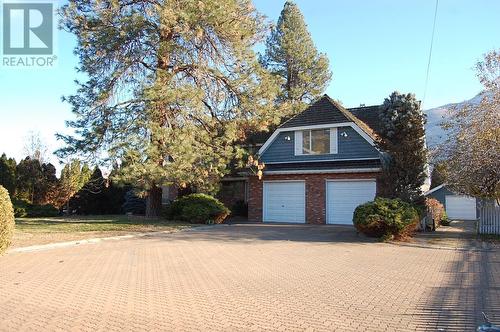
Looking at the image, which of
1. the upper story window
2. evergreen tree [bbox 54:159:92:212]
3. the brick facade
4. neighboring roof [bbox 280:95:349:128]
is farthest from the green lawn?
evergreen tree [bbox 54:159:92:212]

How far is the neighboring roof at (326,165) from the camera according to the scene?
21875mm

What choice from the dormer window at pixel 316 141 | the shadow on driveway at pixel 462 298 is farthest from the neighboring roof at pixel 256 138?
the shadow on driveway at pixel 462 298

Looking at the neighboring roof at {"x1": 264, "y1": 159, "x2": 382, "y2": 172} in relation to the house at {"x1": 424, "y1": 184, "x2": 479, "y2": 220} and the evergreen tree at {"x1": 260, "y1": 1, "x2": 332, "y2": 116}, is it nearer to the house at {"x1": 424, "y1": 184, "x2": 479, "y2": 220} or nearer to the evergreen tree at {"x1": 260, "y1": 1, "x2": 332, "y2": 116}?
the house at {"x1": 424, "y1": 184, "x2": 479, "y2": 220}

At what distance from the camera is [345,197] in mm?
22641

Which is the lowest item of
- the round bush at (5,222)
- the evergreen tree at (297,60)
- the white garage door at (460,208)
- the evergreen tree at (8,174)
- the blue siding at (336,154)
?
the white garage door at (460,208)

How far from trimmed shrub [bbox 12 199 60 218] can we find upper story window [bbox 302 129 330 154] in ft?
51.4

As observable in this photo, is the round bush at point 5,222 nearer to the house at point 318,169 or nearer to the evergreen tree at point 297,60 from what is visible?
the house at point 318,169

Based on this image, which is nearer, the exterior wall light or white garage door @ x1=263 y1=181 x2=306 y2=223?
A: the exterior wall light

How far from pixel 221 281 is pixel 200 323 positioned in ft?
9.16

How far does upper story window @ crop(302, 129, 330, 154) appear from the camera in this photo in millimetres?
23672

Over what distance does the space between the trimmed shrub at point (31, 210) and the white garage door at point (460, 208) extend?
94.5 ft

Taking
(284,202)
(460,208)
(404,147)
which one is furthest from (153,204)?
(460,208)

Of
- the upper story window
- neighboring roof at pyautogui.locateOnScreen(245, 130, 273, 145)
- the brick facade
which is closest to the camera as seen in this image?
the brick facade

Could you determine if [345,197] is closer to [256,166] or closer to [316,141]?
[316,141]
